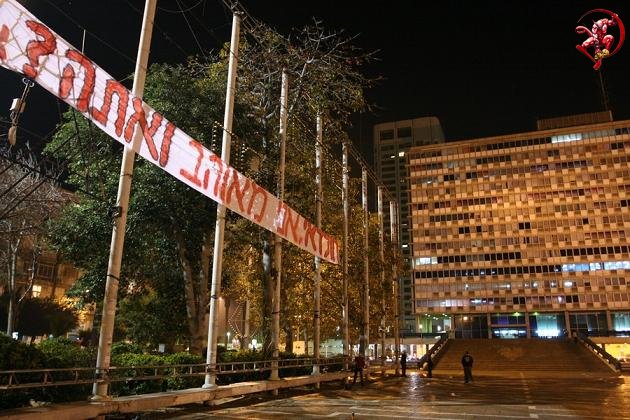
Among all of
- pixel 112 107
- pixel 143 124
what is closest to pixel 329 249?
pixel 143 124

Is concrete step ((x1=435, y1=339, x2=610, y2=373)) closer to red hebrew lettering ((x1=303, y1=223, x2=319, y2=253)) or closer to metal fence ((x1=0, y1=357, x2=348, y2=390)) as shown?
metal fence ((x1=0, y1=357, x2=348, y2=390))

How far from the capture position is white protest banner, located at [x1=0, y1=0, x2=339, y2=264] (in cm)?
888

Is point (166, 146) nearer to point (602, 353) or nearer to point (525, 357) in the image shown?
point (602, 353)

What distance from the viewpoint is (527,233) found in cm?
8650

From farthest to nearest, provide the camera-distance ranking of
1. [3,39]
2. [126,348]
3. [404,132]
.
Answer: [404,132] < [126,348] < [3,39]

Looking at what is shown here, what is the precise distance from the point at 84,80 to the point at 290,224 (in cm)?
889

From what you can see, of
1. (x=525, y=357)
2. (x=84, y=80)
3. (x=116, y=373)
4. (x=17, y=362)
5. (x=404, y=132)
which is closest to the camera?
(x=17, y=362)

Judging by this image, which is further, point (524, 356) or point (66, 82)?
point (524, 356)

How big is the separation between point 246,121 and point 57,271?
153ft

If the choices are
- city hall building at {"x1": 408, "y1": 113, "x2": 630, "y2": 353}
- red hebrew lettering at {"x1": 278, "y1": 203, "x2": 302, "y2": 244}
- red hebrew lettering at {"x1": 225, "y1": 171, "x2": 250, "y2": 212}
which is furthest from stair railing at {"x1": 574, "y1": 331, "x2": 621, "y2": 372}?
red hebrew lettering at {"x1": 225, "y1": 171, "x2": 250, "y2": 212}

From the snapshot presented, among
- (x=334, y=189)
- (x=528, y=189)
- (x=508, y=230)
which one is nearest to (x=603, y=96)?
(x=528, y=189)

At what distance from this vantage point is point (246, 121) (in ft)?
73.3

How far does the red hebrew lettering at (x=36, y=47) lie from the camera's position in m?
9.02

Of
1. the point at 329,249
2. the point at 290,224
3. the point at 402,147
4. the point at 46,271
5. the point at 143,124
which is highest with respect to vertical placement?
the point at 402,147
